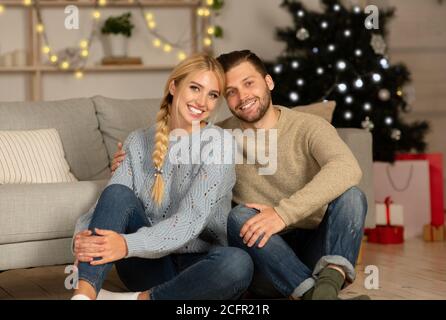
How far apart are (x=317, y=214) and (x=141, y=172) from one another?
1.87ft

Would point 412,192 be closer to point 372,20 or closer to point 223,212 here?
point 372,20

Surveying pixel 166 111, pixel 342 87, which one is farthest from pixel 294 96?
pixel 166 111

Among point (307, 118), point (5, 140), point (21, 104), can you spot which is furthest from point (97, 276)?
point (21, 104)

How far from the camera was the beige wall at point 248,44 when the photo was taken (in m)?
5.59

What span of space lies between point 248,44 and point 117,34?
2.90 ft

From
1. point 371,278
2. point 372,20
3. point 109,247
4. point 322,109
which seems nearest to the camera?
point 109,247

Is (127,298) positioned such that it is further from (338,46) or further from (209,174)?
(338,46)

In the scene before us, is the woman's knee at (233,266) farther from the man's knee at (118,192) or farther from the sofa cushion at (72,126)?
the sofa cushion at (72,126)

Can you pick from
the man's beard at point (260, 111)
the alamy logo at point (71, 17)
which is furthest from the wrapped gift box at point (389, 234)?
the alamy logo at point (71, 17)

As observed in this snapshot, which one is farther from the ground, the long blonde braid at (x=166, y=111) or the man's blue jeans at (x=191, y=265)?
the long blonde braid at (x=166, y=111)

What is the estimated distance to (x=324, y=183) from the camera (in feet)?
8.26

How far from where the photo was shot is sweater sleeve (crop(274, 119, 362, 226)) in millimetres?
2490

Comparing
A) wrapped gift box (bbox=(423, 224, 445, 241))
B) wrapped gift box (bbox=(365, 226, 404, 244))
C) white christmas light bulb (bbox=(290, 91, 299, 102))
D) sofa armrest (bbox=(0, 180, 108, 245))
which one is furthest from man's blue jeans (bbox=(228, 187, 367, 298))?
white christmas light bulb (bbox=(290, 91, 299, 102))

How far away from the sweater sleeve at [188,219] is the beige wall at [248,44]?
3.28m
